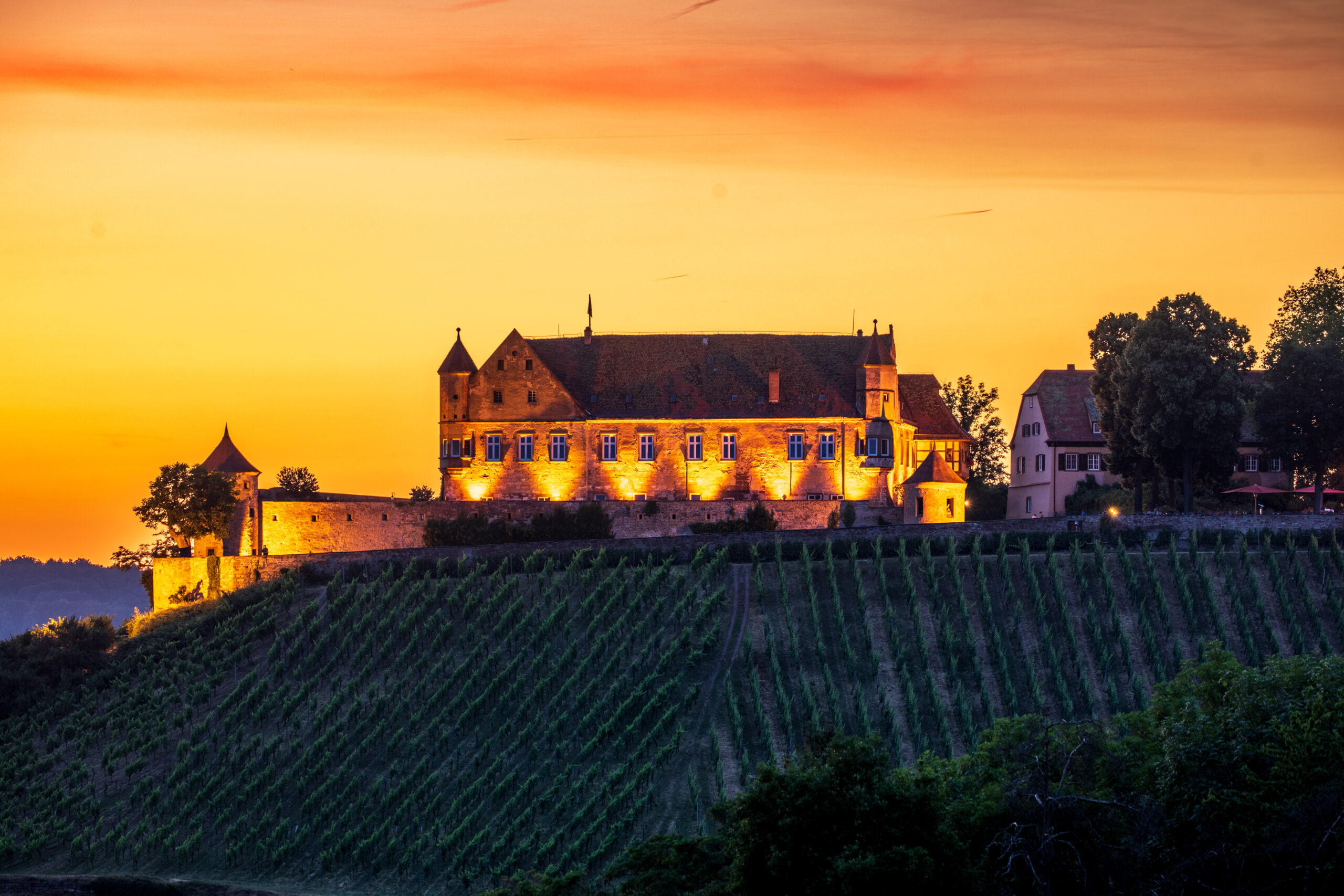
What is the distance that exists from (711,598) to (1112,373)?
823 inches

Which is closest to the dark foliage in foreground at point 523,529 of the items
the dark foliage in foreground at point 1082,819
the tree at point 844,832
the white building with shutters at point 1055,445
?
the white building with shutters at point 1055,445

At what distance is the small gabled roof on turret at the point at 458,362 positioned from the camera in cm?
7438

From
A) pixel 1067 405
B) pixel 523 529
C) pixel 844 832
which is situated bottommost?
pixel 844 832

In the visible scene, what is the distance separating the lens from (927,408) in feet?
256

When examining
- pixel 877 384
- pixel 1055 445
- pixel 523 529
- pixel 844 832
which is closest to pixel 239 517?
pixel 523 529

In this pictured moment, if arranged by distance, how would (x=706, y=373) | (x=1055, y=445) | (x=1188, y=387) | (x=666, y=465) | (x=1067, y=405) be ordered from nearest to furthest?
(x=1188, y=387) < (x=666, y=465) < (x=1055, y=445) < (x=706, y=373) < (x=1067, y=405)

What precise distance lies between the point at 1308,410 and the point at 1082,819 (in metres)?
43.2

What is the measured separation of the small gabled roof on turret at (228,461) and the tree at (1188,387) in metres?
35.5

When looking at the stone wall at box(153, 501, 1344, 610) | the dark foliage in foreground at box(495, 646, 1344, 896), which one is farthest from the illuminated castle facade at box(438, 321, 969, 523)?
the dark foliage in foreground at box(495, 646, 1344, 896)

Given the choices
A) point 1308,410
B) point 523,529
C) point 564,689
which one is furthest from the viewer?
point 1308,410

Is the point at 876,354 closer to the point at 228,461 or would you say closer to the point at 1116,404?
the point at 1116,404

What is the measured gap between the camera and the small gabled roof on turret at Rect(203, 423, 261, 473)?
71.7 m

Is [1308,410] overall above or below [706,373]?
below

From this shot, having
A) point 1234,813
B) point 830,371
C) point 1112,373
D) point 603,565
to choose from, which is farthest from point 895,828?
point 830,371
